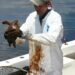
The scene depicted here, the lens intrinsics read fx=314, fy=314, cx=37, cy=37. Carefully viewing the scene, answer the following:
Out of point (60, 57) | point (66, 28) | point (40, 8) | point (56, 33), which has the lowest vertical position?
point (66, 28)

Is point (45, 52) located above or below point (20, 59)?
above

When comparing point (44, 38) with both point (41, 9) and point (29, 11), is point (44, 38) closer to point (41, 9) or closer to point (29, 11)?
point (41, 9)

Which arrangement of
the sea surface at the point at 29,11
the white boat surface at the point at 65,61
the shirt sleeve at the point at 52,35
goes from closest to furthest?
1. the shirt sleeve at the point at 52,35
2. the white boat surface at the point at 65,61
3. the sea surface at the point at 29,11

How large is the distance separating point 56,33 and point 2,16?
17.6 ft

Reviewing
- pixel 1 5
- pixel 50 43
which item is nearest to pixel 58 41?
pixel 50 43

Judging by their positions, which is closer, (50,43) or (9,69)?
(50,43)

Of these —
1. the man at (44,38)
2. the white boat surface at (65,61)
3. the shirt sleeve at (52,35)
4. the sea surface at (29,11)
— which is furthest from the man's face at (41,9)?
the sea surface at (29,11)

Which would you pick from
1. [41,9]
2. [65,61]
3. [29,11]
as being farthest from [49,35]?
[29,11]

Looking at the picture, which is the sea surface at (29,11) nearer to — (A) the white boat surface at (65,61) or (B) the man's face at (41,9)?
(A) the white boat surface at (65,61)

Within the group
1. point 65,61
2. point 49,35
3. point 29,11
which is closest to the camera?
point 49,35

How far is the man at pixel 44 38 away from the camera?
2.14m

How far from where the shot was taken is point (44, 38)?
2.13m

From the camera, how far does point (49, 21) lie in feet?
7.27

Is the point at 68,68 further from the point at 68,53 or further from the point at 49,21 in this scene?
the point at 49,21
